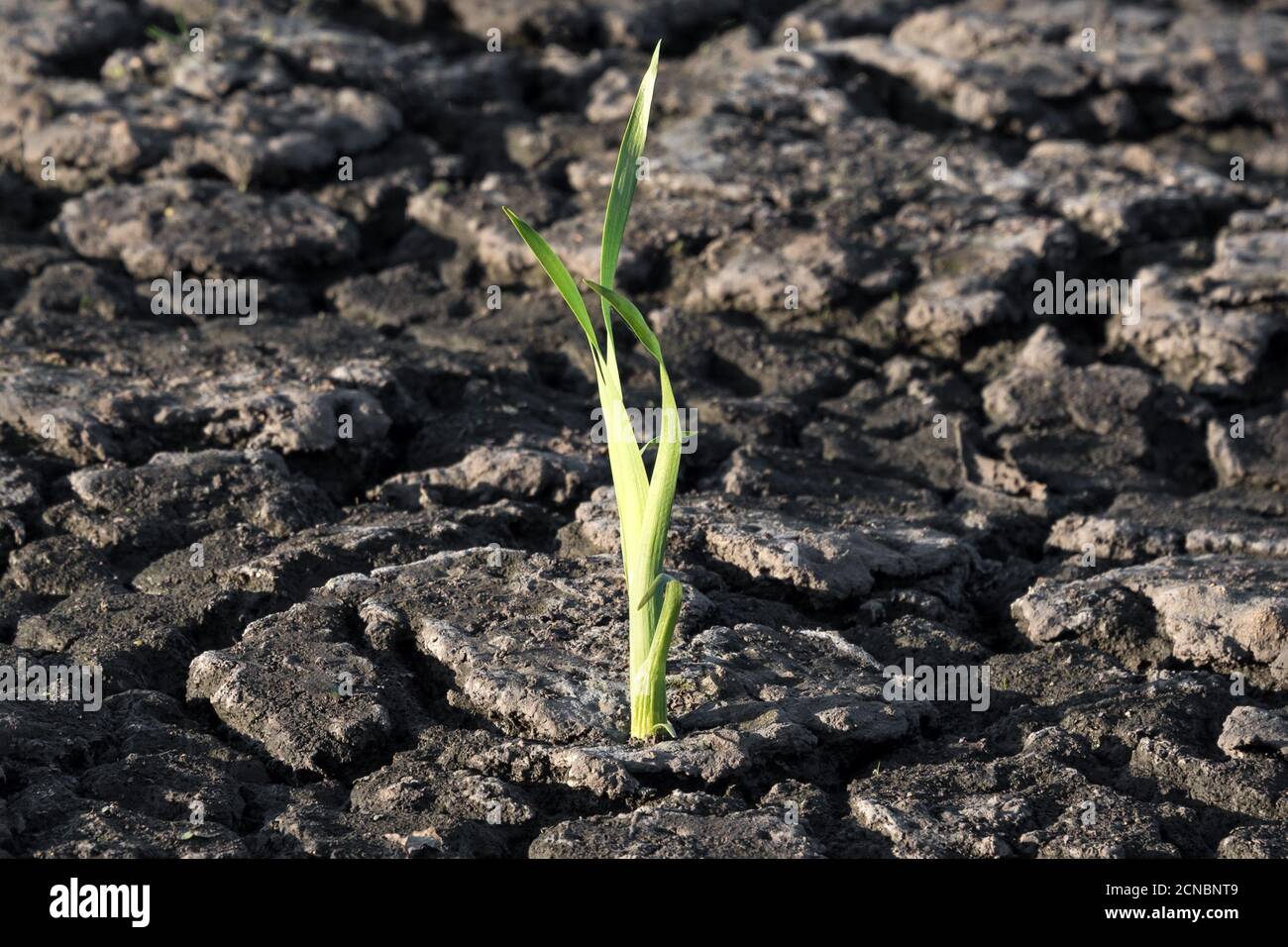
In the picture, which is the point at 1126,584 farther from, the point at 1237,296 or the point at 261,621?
the point at 261,621

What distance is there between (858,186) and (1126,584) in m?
2.23

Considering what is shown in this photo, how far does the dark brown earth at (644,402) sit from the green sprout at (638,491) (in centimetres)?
13

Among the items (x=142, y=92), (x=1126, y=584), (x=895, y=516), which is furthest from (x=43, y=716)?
(x=142, y=92)

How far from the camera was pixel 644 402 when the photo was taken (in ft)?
14.5

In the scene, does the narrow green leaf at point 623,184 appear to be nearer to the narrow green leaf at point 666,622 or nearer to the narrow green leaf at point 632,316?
the narrow green leaf at point 632,316

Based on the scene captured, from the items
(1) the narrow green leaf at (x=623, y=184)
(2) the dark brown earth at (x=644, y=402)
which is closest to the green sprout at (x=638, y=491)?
(1) the narrow green leaf at (x=623, y=184)

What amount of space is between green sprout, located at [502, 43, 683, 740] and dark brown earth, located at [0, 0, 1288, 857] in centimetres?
13

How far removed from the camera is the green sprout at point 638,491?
109 inches

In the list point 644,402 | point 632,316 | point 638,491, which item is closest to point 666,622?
point 638,491

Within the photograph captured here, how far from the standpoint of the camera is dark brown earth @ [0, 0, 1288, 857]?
2855mm

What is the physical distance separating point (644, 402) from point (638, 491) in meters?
1.61

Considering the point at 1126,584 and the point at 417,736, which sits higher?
the point at 1126,584

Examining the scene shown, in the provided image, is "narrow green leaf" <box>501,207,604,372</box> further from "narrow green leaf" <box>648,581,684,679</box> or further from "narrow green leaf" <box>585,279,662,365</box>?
"narrow green leaf" <box>648,581,684,679</box>

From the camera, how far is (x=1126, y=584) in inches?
138
